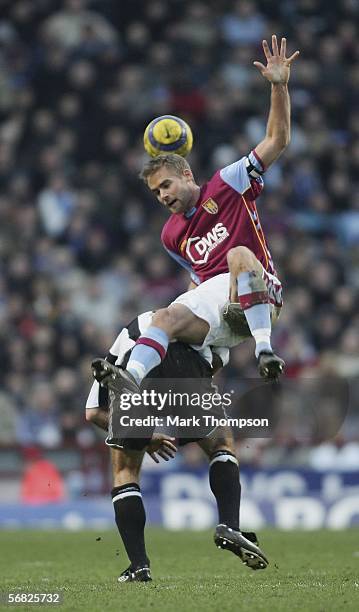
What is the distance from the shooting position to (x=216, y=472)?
735 cm

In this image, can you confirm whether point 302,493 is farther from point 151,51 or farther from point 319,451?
point 151,51

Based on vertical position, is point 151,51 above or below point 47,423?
above

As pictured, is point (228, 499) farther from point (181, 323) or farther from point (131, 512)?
point (181, 323)

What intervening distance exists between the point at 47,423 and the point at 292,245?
180 inches

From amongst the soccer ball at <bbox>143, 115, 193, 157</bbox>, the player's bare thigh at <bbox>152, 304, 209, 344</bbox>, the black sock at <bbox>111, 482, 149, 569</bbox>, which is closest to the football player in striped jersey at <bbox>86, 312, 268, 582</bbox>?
the black sock at <bbox>111, 482, 149, 569</bbox>

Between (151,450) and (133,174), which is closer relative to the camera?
(151,450)

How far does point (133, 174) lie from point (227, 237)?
9893mm

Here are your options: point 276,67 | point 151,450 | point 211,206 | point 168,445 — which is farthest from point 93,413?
point 276,67

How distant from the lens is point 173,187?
7.36 m

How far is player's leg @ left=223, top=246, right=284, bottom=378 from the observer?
693cm

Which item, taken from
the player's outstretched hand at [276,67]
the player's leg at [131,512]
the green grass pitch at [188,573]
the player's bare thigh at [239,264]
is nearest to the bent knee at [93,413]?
the player's leg at [131,512]

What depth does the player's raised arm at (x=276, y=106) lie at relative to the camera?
23.1 feet

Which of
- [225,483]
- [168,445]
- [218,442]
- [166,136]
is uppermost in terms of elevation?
[166,136]

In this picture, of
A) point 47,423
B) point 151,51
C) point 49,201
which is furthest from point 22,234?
point 151,51
